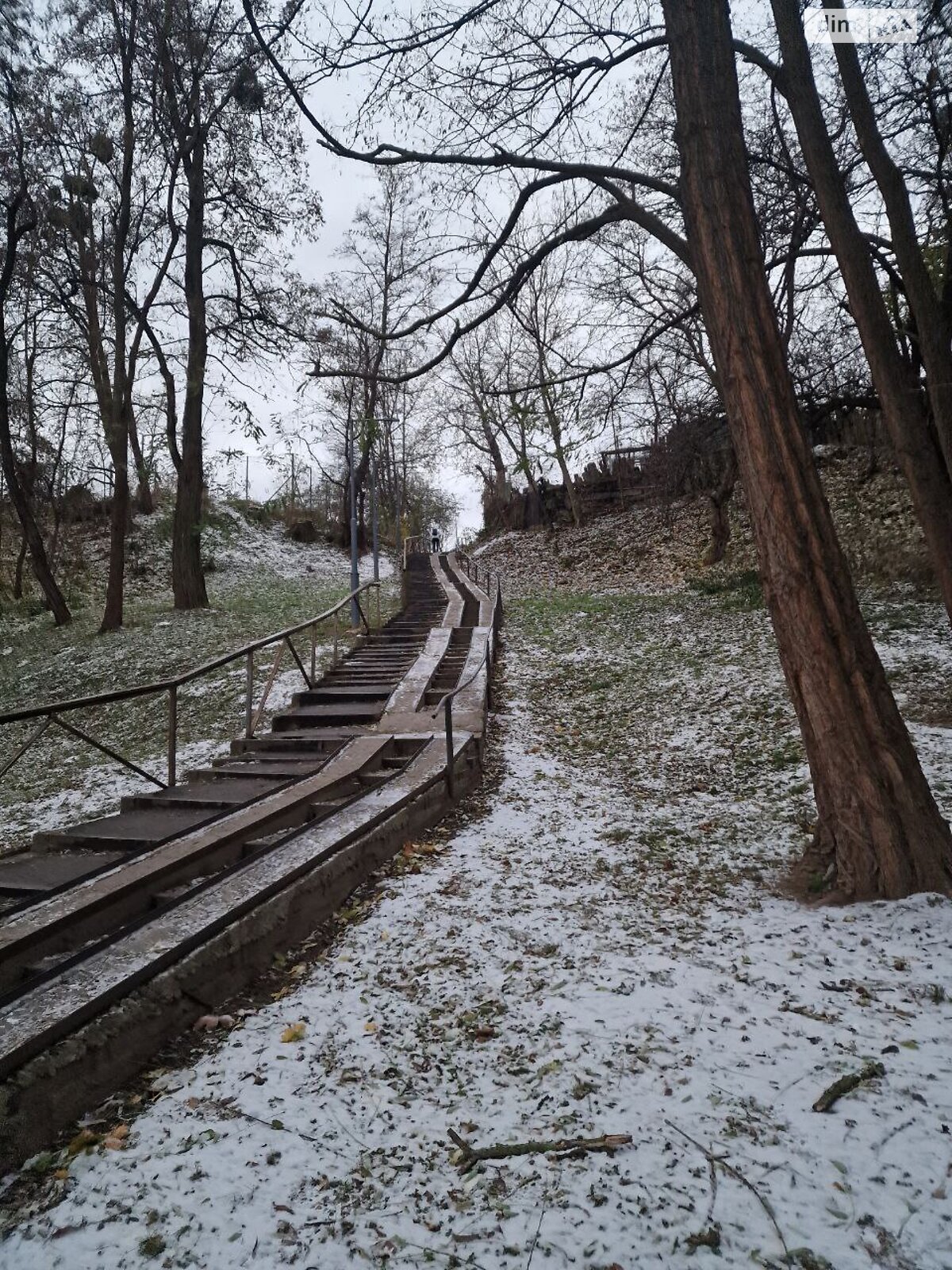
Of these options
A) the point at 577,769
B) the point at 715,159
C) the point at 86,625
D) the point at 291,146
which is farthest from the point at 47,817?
the point at 291,146

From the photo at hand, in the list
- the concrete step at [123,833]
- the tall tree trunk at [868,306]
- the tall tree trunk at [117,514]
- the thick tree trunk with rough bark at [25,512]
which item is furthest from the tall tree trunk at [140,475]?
the tall tree trunk at [868,306]

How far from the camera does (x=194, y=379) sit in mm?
16562

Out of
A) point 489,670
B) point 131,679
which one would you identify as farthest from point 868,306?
point 131,679

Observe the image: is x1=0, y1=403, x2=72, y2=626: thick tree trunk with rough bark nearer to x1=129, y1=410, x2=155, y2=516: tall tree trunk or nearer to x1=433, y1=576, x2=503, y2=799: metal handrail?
x1=129, y1=410, x2=155, y2=516: tall tree trunk

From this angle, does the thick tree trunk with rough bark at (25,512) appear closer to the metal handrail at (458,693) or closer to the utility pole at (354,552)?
the utility pole at (354,552)

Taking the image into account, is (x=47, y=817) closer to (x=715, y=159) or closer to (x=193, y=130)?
(x=715, y=159)

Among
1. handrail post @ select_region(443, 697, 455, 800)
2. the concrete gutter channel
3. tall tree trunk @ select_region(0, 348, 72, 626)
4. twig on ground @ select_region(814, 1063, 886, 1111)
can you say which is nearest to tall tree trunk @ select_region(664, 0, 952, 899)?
twig on ground @ select_region(814, 1063, 886, 1111)

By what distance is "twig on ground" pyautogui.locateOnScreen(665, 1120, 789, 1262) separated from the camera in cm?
214

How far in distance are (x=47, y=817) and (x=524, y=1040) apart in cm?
661

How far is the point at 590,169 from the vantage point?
16.1 ft

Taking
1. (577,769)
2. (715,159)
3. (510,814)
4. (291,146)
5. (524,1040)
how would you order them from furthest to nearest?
→ (291,146), (577,769), (510,814), (715,159), (524,1040)

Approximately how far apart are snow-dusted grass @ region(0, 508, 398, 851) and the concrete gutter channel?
3.79m

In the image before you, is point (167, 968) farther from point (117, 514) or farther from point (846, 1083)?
point (117, 514)

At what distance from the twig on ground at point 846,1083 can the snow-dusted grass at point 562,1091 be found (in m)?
0.04
